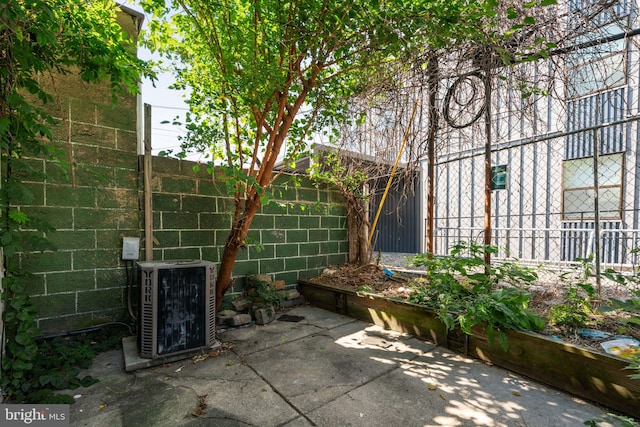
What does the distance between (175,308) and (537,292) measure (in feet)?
11.3

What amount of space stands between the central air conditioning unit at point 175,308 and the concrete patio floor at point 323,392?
0.15m

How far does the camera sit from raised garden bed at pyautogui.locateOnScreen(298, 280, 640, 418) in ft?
5.43

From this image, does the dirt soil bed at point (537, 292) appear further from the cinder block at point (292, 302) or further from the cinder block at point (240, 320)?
the cinder block at point (240, 320)

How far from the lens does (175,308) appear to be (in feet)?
7.53

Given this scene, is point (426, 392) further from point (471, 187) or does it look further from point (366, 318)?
point (471, 187)

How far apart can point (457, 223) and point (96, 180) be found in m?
7.03

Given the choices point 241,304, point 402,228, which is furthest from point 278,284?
point 402,228

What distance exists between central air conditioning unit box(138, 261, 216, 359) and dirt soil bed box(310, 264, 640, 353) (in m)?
1.74

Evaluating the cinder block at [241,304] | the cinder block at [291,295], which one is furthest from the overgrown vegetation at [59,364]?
the cinder block at [291,295]

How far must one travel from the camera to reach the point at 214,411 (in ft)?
5.60

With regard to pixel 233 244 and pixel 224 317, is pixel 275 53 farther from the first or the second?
pixel 224 317

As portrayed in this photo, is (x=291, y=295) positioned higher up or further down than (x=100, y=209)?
further down

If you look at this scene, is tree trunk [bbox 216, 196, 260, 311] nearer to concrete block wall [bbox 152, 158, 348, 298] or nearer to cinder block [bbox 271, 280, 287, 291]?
concrete block wall [bbox 152, 158, 348, 298]

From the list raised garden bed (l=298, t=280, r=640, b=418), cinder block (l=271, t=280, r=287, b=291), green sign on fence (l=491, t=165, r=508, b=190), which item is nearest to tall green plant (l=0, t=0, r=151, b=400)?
cinder block (l=271, t=280, r=287, b=291)
